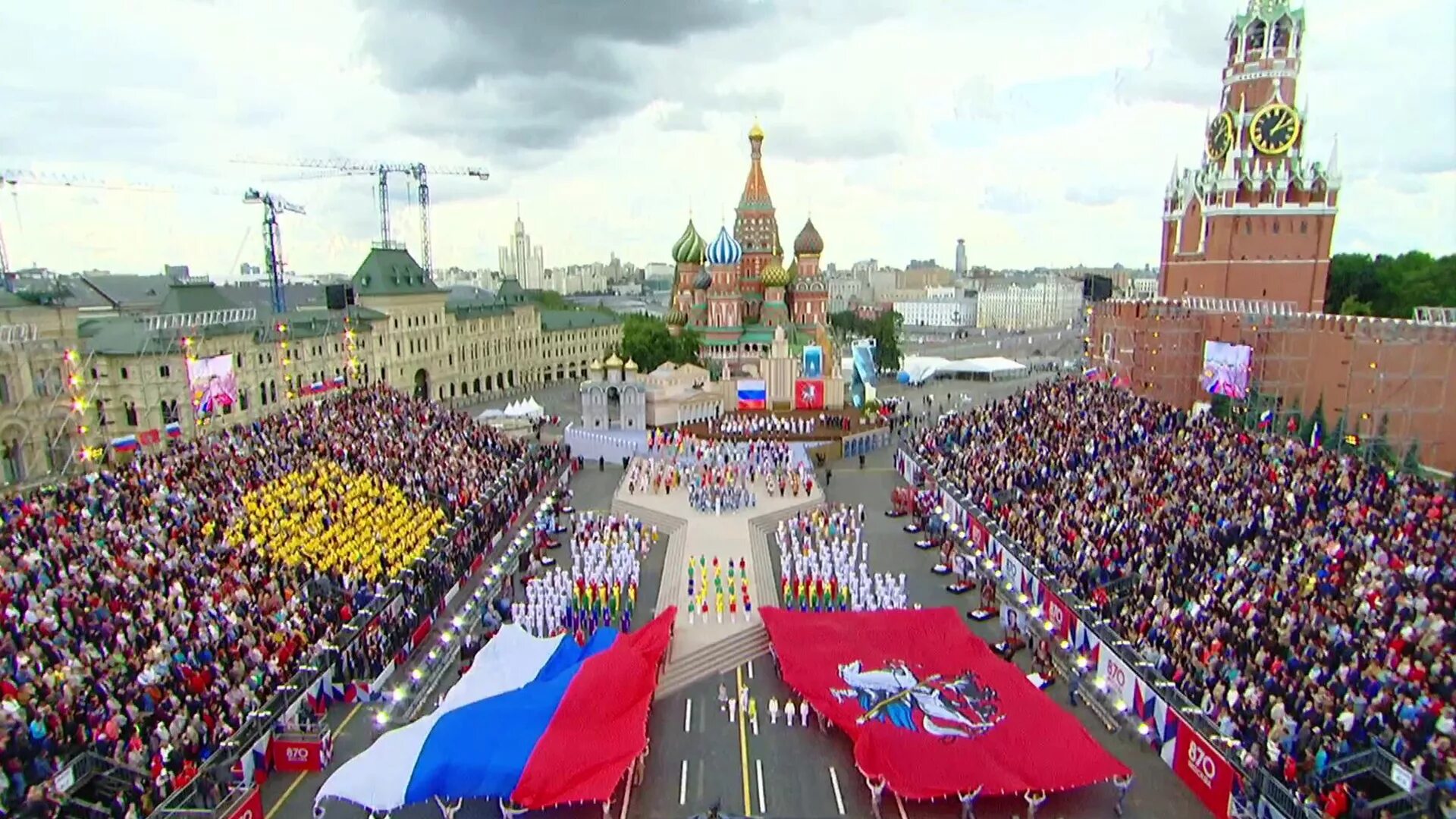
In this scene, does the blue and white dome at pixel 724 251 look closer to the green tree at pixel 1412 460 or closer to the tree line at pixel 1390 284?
the tree line at pixel 1390 284

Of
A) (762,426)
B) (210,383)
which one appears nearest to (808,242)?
(762,426)

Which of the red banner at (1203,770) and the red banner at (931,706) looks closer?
the red banner at (1203,770)

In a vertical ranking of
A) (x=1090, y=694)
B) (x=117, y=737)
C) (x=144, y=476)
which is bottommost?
(x=1090, y=694)

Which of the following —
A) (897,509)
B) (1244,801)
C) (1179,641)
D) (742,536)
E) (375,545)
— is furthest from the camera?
(897,509)

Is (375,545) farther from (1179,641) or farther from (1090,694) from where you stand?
(1179,641)

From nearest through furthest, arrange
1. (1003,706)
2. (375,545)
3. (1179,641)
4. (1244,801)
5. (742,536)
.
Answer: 1. (1244,801)
2. (1003,706)
3. (1179,641)
4. (375,545)
5. (742,536)

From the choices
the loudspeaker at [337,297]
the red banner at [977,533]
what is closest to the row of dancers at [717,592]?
the red banner at [977,533]

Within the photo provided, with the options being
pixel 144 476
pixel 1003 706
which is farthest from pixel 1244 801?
pixel 144 476
